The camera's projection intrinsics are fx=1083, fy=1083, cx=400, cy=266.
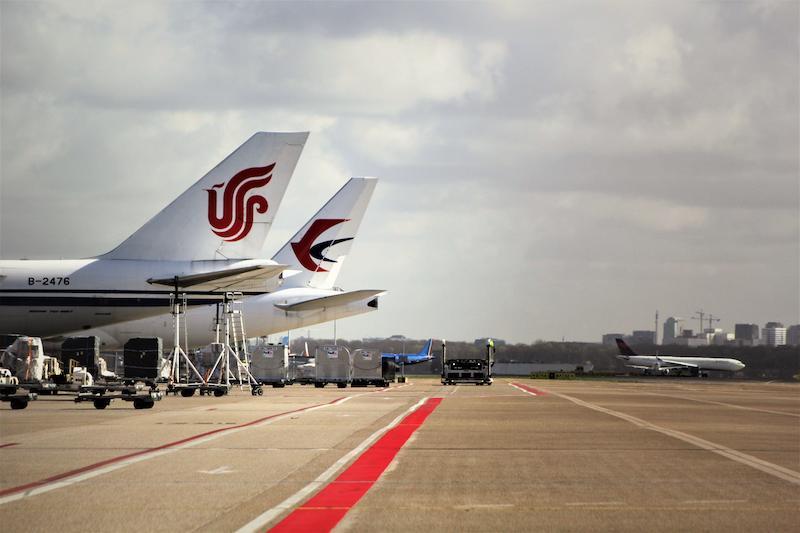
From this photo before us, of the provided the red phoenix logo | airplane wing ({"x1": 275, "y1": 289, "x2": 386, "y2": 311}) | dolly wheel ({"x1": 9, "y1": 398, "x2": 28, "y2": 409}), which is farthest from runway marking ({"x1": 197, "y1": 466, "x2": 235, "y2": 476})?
airplane wing ({"x1": 275, "y1": 289, "x2": 386, "y2": 311})

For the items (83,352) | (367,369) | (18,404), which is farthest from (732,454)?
(367,369)

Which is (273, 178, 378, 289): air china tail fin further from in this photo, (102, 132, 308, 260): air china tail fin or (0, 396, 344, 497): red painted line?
(0, 396, 344, 497): red painted line

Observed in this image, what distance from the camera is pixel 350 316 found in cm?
6075

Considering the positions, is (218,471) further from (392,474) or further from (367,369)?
(367,369)

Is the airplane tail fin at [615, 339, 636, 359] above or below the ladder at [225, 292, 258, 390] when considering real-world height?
below

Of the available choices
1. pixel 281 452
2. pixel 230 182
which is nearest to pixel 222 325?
pixel 230 182

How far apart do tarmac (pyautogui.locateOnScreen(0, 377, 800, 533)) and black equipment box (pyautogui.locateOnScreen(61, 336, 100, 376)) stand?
35.2 feet

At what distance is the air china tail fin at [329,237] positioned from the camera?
2638 inches

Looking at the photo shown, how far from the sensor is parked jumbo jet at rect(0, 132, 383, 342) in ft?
158

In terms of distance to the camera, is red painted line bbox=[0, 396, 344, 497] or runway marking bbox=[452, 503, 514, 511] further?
red painted line bbox=[0, 396, 344, 497]

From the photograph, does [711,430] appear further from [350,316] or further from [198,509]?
[350,316]

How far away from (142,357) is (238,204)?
12.2 meters

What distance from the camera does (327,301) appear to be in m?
58.7

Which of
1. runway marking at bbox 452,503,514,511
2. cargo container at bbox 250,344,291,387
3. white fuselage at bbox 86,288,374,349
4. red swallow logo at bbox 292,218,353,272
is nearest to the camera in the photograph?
runway marking at bbox 452,503,514,511
